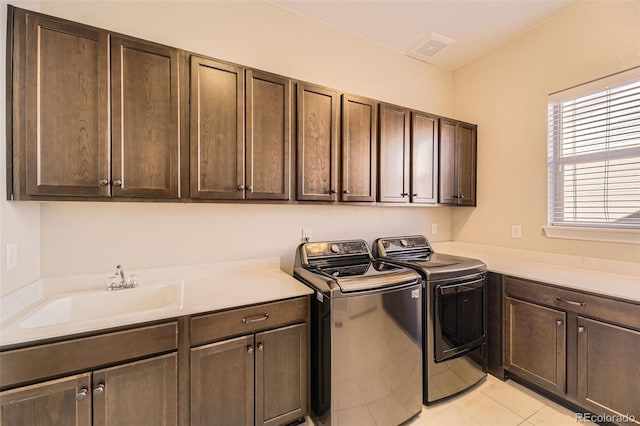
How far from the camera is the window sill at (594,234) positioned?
1953 mm

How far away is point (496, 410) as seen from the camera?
6.47 feet

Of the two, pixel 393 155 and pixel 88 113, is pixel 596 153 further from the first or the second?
pixel 88 113

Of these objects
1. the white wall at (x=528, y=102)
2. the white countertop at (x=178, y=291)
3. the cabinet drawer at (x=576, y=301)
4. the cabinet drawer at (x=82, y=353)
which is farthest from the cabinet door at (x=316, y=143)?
the white wall at (x=528, y=102)

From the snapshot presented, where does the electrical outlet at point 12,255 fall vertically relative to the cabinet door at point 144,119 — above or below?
below

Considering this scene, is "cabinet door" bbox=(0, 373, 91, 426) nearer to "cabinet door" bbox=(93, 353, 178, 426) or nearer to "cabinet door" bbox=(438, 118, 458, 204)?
"cabinet door" bbox=(93, 353, 178, 426)

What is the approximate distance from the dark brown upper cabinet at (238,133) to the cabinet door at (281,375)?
0.90 metres

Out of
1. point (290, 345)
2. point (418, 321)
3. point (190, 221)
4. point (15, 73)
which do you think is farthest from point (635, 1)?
point (15, 73)

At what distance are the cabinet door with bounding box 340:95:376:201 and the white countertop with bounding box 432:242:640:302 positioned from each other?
132 cm

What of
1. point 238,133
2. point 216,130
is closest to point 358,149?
point 238,133

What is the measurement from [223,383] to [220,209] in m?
1.13

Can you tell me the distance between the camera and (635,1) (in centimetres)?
194

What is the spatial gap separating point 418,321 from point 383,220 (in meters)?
1.15

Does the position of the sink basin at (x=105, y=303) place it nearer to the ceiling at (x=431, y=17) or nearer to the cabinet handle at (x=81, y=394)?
the cabinet handle at (x=81, y=394)

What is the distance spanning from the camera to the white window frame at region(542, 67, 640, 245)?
197cm
